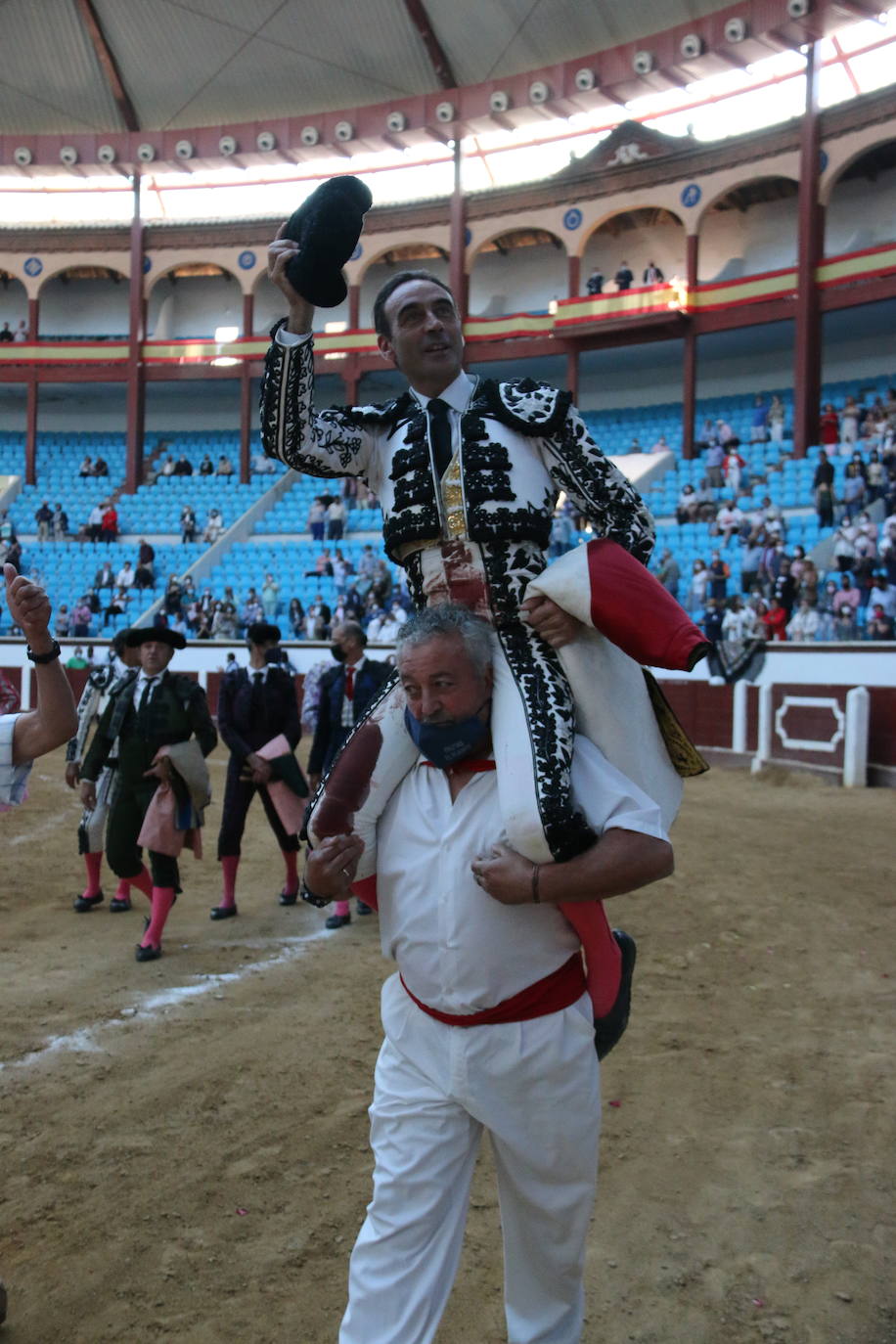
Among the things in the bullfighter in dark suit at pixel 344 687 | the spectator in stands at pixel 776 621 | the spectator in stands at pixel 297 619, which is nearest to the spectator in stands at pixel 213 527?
the spectator in stands at pixel 297 619

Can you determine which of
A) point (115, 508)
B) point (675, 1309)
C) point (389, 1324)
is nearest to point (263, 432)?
point (389, 1324)

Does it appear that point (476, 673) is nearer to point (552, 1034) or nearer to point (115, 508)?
point (552, 1034)

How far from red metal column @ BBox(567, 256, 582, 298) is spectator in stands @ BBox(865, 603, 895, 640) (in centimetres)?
1226

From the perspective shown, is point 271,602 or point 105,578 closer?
point 271,602

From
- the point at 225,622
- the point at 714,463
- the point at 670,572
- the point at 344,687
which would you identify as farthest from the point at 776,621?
the point at 225,622

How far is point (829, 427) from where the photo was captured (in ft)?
58.9

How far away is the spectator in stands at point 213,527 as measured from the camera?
22062 millimetres

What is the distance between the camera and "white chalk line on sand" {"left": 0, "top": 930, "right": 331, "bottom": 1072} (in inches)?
155

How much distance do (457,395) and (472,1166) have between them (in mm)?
1416

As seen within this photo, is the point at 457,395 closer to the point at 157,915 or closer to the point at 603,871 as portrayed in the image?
the point at 603,871

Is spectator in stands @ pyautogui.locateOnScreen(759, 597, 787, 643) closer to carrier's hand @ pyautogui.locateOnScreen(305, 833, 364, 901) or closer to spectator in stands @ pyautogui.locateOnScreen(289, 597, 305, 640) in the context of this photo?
spectator in stands @ pyautogui.locateOnScreen(289, 597, 305, 640)

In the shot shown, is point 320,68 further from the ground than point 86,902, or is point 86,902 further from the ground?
point 320,68

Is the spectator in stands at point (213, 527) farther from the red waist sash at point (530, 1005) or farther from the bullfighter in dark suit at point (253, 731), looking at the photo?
the red waist sash at point (530, 1005)

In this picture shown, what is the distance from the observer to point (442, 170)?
2300 centimetres
